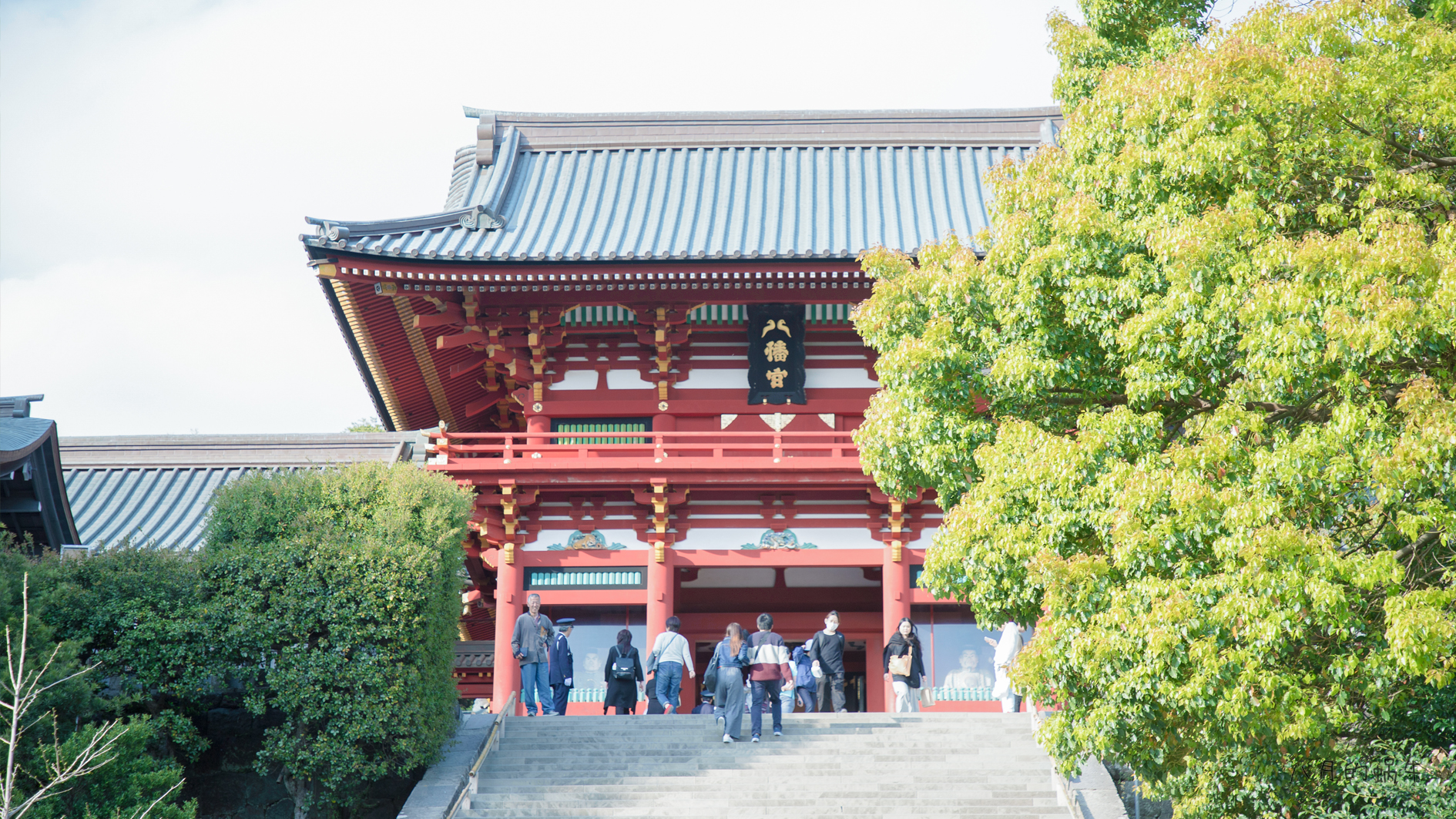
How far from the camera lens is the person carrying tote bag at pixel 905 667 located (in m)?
14.6

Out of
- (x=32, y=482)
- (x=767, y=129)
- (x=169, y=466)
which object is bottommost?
(x=169, y=466)

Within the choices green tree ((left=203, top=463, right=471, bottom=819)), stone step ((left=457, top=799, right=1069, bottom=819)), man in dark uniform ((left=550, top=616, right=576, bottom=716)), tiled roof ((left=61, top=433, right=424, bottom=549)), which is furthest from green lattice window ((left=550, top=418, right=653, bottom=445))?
stone step ((left=457, top=799, right=1069, bottom=819))

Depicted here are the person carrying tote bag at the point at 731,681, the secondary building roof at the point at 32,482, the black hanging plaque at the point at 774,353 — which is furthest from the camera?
the black hanging plaque at the point at 774,353

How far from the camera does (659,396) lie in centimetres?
1755

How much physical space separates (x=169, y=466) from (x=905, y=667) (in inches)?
586

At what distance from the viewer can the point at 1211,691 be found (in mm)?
7602

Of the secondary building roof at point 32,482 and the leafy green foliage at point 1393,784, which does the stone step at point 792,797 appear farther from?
the secondary building roof at point 32,482

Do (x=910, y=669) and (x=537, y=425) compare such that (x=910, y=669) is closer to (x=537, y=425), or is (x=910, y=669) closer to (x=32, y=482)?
(x=537, y=425)

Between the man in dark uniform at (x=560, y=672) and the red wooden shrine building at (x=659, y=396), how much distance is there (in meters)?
1.65

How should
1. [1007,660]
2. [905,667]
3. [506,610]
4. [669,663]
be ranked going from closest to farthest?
[669,663], [905,667], [1007,660], [506,610]

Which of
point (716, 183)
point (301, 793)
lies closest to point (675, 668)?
point (301, 793)

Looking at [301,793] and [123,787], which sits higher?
[123,787]

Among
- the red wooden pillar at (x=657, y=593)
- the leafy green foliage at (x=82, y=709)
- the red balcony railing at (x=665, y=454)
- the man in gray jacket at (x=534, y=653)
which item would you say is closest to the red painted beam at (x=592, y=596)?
the red wooden pillar at (x=657, y=593)

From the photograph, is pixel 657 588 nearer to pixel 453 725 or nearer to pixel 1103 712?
pixel 453 725
